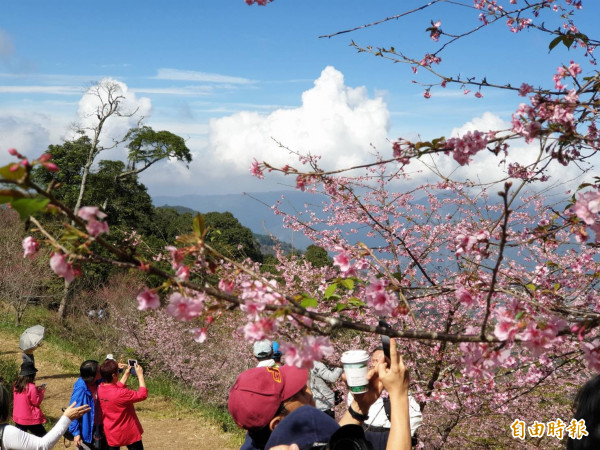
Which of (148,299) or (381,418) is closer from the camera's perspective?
(148,299)

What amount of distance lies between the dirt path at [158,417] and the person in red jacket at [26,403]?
214 centimetres

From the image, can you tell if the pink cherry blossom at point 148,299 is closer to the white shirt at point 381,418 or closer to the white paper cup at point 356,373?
the white paper cup at point 356,373

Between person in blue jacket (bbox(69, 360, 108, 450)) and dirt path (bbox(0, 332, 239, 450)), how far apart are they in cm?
270

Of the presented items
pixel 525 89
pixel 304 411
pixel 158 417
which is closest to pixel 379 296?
pixel 304 411

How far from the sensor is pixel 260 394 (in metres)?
2.01

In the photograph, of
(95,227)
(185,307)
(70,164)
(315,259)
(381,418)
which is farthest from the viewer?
(70,164)

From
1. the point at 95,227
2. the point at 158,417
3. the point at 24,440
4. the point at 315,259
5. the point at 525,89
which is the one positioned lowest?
the point at 158,417

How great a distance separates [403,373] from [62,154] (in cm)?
2475

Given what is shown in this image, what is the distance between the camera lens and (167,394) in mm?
10141

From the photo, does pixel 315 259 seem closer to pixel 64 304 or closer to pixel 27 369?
pixel 64 304

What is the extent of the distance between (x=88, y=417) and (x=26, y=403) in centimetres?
81

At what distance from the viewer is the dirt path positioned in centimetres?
765

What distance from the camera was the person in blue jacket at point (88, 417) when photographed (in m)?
4.21

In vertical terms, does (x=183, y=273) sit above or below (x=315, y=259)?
below
